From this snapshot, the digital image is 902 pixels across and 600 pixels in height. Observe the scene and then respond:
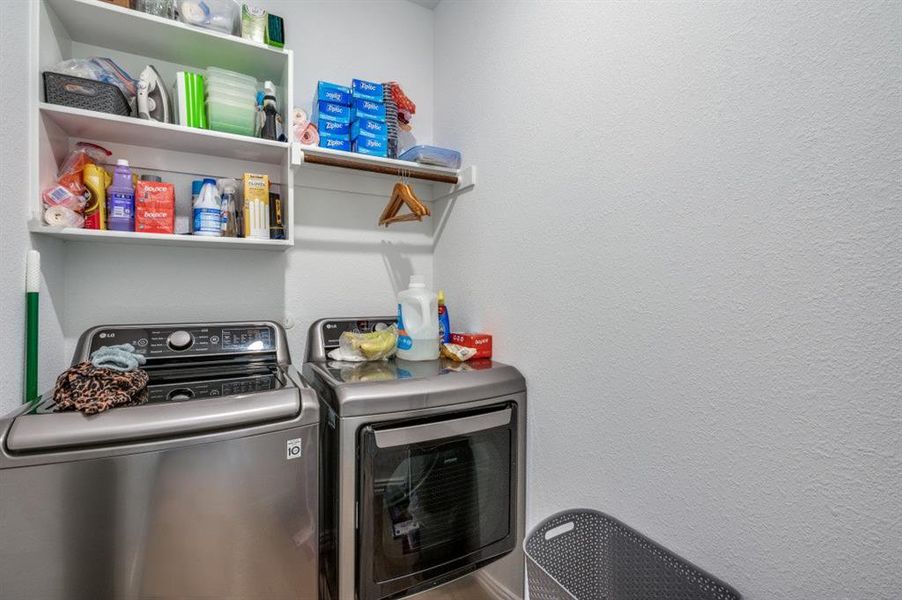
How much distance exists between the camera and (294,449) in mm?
1052

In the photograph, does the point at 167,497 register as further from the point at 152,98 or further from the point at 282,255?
the point at 152,98

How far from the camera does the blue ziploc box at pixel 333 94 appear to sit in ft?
5.49

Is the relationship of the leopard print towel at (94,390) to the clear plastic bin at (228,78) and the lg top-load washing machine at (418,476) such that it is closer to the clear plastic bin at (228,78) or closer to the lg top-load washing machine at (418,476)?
the lg top-load washing machine at (418,476)

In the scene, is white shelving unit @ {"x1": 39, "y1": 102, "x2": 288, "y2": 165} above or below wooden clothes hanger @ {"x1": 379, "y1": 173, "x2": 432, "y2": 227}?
above

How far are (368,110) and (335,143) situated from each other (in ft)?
0.70

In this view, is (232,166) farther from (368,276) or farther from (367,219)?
(368,276)

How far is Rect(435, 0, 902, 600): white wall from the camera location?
2.24 ft

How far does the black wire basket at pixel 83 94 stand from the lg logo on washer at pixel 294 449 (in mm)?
1224

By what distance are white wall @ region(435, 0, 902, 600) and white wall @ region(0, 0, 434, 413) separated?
2.57 feet

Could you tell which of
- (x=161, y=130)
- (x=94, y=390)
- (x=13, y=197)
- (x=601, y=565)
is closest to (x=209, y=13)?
(x=161, y=130)

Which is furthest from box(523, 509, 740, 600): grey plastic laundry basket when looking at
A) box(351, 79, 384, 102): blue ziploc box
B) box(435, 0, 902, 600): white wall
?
box(351, 79, 384, 102): blue ziploc box

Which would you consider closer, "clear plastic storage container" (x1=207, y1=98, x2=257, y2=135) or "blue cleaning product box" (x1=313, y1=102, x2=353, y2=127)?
"clear plastic storage container" (x1=207, y1=98, x2=257, y2=135)

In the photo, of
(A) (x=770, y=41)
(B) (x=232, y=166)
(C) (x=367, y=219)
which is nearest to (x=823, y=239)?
(A) (x=770, y=41)

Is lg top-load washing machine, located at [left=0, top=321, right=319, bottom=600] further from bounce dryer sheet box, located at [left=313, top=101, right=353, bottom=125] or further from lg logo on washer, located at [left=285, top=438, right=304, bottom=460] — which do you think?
bounce dryer sheet box, located at [left=313, top=101, right=353, bottom=125]
